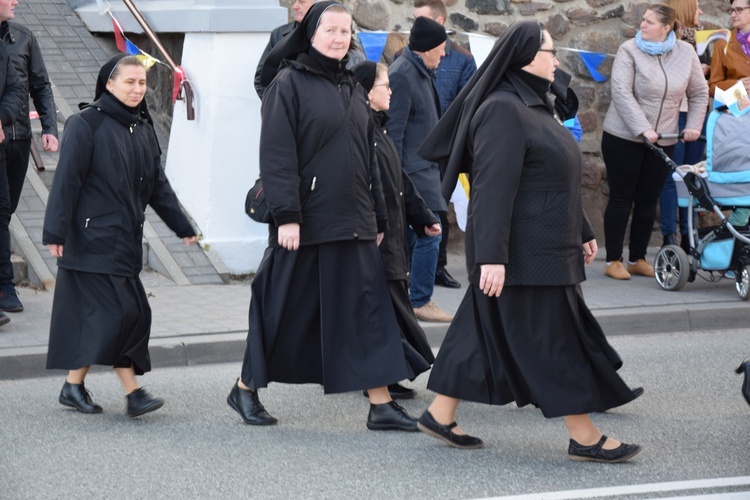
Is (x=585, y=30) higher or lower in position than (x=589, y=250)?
higher

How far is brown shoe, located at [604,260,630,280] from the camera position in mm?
9867

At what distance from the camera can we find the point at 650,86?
32.3ft

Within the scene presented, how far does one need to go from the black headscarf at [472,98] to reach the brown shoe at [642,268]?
200 inches

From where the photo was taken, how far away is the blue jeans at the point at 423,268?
26.3ft

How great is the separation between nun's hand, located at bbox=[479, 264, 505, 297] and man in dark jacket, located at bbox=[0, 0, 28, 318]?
13.1ft

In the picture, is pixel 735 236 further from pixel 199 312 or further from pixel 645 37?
pixel 199 312

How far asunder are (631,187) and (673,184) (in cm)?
73

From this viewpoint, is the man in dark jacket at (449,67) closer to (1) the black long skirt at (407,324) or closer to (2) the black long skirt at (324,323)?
(1) the black long skirt at (407,324)

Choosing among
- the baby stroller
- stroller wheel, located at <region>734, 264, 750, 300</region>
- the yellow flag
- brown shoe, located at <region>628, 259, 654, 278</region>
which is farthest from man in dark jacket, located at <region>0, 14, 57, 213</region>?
the yellow flag

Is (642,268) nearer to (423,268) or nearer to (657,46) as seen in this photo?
(657,46)

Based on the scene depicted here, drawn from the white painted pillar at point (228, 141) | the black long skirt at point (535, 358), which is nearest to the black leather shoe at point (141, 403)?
the black long skirt at point (535, 358)

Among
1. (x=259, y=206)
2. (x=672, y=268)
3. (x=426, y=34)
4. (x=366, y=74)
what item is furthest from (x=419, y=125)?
(x=259, y=206)

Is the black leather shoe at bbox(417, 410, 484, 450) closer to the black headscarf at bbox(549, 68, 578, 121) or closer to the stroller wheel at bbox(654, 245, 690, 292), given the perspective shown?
the black headscarf at bbox(549, 68, 578, 121)

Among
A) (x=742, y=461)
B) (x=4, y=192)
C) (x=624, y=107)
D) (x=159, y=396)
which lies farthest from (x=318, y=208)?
(x=624, y=107)
